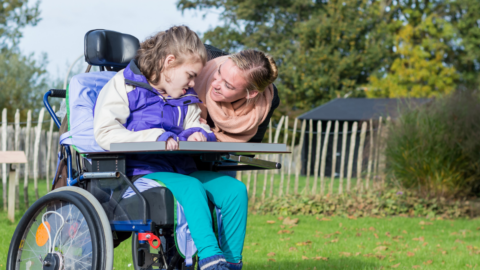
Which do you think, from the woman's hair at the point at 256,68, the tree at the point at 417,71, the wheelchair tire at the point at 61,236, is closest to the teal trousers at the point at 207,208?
the wheelchair tire at the point at 61,236

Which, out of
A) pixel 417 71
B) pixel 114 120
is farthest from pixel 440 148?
pixel 417 71

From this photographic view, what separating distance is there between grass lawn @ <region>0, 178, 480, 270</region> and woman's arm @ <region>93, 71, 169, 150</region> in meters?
1.90

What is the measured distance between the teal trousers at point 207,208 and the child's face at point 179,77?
43cm

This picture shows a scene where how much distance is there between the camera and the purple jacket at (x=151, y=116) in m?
2.48

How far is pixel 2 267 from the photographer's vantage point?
3740mm

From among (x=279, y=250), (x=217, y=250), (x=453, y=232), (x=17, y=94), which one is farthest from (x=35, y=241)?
(x=17, y=94)

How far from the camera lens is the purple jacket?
97.6 inches

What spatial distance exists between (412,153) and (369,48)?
66.0 feet

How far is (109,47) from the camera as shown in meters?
2.94

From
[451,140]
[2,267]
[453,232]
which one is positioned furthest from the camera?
[451,140]

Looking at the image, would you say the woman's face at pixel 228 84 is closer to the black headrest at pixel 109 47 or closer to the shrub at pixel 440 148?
the black headrest at pixel 109 47

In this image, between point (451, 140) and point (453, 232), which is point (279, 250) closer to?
point (453, 232)

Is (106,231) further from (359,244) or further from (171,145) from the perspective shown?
(359,244)

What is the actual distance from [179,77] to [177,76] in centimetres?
1
